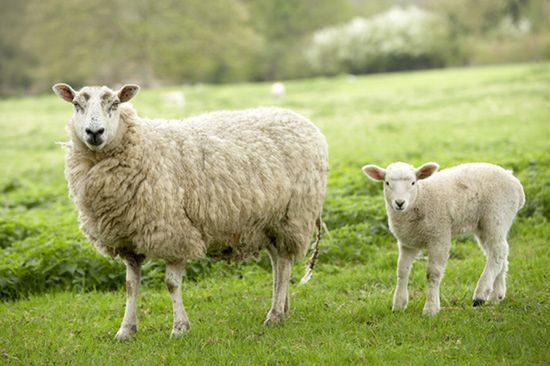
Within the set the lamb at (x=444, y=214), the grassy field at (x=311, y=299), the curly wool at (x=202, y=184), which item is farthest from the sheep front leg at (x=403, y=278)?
the curly wool at (x=202, y=184)

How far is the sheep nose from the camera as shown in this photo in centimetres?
596

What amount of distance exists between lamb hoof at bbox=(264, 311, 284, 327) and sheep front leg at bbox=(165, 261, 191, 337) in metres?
0.72

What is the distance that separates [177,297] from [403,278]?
81.6 inches

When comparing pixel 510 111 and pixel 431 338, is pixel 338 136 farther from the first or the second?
pixel 431 338

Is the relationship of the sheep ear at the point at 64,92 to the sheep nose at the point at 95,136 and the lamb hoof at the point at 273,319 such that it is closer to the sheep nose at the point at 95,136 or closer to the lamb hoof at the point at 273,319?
the sheep nose at the point at 95,136

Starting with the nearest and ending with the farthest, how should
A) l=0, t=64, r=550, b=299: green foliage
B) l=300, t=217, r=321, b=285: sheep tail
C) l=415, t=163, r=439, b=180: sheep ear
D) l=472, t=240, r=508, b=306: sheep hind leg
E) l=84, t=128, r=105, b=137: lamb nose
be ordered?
l=84, t=128, r=105, b=137: lamb nose, l=415, t=163, r=439, b=180: sheep ear, l=472, t=240, r=508, b=306: sheep hind leg, l=300, t=217, r=321, b=285: sheep tail, l=0, t=64, r=550, b=299: green foliage

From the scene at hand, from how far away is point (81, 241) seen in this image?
857 centimetres

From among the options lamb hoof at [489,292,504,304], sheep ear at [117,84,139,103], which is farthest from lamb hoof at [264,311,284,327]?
sheep ear at [117,84,139,103]

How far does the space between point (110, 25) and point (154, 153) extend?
42.2 meters

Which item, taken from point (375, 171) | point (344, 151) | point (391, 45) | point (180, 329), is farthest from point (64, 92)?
point (391, 45)

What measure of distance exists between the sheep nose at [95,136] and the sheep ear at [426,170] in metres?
2.80

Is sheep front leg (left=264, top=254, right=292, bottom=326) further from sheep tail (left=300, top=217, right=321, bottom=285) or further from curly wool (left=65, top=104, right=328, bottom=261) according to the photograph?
sheep tail (left=300, top=217, right=321, bottom=285)

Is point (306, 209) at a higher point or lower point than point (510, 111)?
higher

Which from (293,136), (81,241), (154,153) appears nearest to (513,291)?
(293,136)
